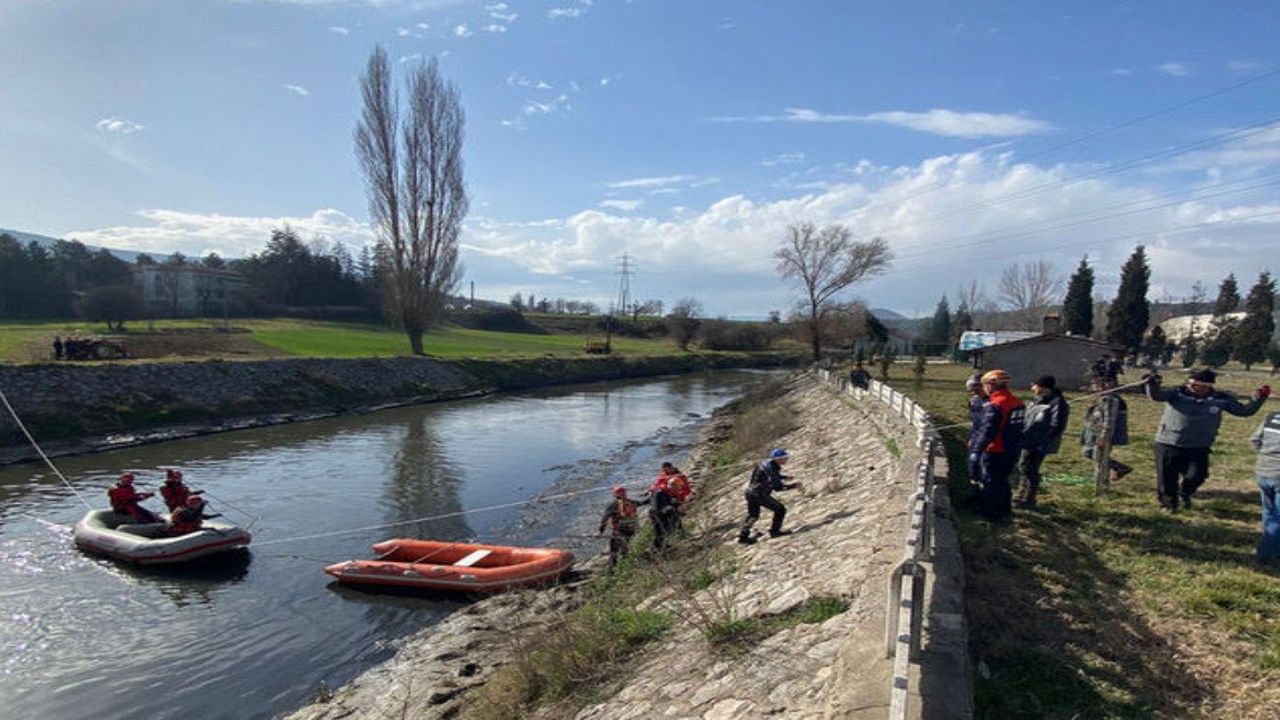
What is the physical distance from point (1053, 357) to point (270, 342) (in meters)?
47.5

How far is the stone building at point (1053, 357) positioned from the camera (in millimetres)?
32438

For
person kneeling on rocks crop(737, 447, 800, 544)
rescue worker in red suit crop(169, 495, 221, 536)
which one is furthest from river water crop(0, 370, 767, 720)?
person kneeling on rocks crop(737, 447, 800, 544)

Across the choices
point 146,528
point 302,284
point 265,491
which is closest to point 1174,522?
point 146,528

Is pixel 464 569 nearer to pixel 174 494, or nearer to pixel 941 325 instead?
pixel 174 494

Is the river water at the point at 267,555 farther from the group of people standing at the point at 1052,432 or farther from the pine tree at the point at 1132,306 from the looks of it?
the pine tree at the point at 1132,306

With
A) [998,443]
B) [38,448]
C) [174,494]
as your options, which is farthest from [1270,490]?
[38,448]

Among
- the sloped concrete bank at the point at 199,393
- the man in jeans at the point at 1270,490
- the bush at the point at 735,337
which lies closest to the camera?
the man in jeans at the point at 1270,490

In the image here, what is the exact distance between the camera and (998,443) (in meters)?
8.48

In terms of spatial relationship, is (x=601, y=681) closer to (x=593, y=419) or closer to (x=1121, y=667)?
(x=1121, y=667)

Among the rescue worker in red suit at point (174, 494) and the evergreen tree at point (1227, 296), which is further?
the evergreen tree at point (1227, 296)

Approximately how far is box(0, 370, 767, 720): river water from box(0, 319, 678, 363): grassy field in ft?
44.7

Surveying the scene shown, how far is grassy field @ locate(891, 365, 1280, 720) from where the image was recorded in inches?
192

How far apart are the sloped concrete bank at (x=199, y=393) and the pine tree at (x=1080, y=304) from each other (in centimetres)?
5043

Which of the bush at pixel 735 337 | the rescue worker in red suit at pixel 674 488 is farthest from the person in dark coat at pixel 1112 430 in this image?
the bush at pixel 735 337
